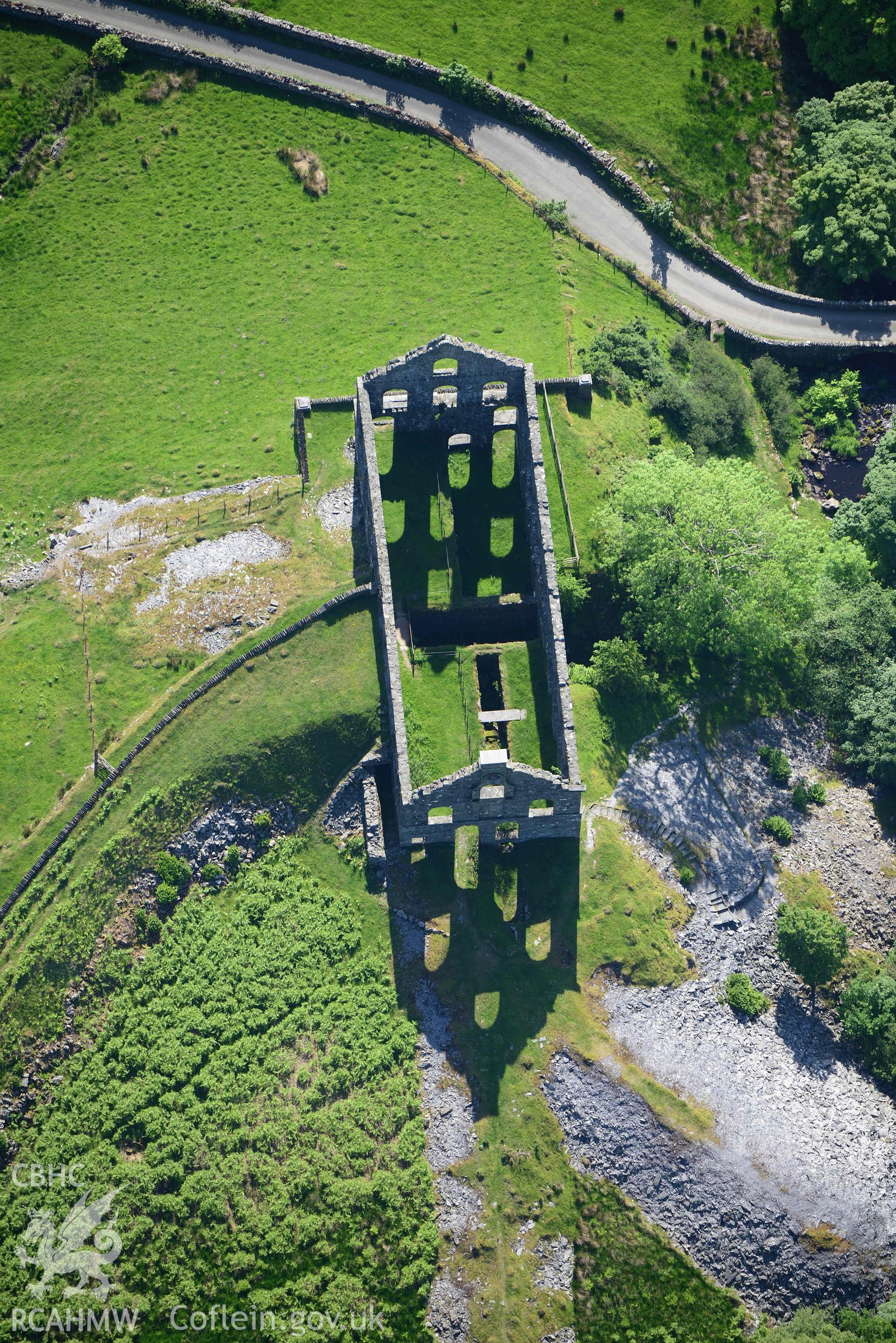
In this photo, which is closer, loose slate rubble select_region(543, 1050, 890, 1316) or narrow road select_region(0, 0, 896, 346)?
loose slate rubble select_region(543, 1050, 890, 1316)

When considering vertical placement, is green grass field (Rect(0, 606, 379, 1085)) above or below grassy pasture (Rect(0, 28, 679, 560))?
below

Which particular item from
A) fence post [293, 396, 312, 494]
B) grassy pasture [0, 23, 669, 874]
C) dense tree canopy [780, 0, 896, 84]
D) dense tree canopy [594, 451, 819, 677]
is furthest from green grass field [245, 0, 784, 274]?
fence post [293, 396, 312, 494]

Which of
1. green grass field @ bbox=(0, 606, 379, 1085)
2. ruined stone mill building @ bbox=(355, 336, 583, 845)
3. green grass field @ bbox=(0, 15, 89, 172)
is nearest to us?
ruined stone mill building @ bbox=(355, 336, 583, 845)

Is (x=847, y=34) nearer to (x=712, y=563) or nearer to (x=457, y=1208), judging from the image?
(x=712, y=563)

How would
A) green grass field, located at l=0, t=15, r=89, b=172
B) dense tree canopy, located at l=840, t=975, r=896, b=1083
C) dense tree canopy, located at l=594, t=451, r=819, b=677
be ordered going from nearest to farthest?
dense tree canopy, located at l=840, t=975, r=896, b=1083 < dense tree canopy, located at l=594, t=451, r=819, b=677 < green grass field, located at l=0, t=15, r=89, b=172

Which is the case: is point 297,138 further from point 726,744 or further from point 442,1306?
point 442,1306

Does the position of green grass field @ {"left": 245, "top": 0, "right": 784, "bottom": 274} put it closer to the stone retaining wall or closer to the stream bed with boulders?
the stone retaining wall

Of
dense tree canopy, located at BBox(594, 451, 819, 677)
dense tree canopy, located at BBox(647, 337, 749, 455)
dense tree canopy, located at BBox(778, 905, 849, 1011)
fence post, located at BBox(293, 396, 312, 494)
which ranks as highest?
dense tree canopy, located at BBox(647, 337, 749, 455)

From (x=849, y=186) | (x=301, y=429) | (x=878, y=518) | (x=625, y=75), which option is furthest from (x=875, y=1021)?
(x=625, y=75)
